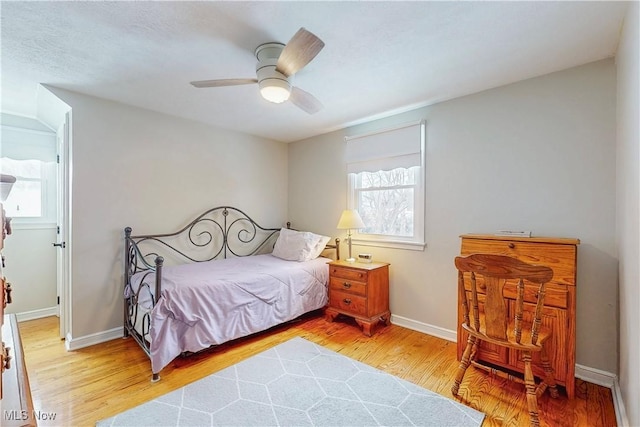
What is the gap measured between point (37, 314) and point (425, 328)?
434 centimetres

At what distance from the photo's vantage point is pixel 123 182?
3.01 meters

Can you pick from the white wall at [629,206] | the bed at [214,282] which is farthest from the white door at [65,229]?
the white wall at [629,206]

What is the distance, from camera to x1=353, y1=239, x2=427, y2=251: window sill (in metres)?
3.11

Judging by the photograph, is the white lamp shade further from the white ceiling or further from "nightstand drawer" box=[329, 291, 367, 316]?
the white ceiling

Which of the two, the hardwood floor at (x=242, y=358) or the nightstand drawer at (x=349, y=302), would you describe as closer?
the hardwood floor at (x=242, y=358)

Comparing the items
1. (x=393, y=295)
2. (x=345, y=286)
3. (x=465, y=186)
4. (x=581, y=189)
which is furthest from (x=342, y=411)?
(x=581, y=189)

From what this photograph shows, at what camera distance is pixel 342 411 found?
1871mm

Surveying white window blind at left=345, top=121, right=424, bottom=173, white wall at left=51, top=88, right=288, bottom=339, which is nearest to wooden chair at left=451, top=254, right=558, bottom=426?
white window blind at left=345, top=121, right=424, bottom=173

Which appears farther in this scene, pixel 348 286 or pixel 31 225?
pixel 31 225

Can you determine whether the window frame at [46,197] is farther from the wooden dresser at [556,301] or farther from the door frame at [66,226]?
the wooden dresser at [556,301]

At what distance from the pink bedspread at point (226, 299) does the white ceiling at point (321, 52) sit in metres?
1.71

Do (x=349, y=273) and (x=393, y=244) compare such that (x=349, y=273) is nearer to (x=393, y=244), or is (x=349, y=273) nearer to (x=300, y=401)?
(x=393, y=244)

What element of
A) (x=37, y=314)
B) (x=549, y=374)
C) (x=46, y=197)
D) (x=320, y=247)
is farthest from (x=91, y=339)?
(x=549, y=374)

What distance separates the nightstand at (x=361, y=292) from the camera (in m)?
3.06
